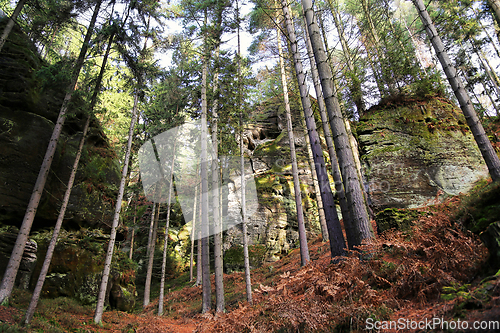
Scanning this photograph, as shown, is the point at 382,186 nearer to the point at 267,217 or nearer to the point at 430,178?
the point at 430,178

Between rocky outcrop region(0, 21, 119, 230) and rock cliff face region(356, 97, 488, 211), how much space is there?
11056 millimetres

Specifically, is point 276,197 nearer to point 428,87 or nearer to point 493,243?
point 428,87

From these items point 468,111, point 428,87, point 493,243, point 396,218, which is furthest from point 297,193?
point 493,243

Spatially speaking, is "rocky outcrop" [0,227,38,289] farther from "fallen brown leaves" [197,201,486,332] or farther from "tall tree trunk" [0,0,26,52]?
"fallen brown leaves" [197,201,486,332]

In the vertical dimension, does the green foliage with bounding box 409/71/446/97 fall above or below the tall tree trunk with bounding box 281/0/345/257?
above

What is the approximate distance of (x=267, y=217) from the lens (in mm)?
17734

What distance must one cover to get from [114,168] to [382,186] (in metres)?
14.0

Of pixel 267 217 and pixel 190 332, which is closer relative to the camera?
pixel 190 332

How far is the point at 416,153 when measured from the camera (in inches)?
318

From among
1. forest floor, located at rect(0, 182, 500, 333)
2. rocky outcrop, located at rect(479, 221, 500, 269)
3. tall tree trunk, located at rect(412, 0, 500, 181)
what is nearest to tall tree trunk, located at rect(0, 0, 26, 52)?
forest floor, located at rect(0, 182, 500, 333)

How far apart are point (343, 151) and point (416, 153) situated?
416 cm

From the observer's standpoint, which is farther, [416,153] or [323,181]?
[416,153]

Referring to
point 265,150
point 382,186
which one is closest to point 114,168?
point 265,150

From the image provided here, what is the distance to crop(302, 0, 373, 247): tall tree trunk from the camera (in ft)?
16.6
